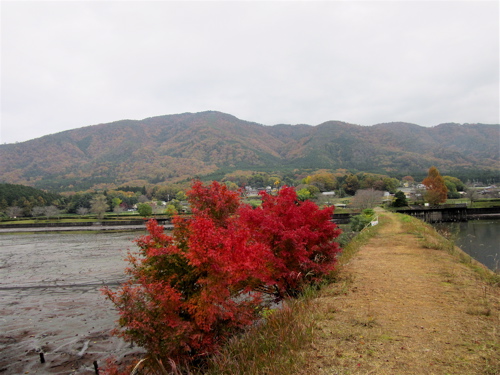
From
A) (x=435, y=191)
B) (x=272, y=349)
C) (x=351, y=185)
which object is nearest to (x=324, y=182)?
(x=351, y=185)

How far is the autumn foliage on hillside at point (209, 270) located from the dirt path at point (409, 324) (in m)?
1.52

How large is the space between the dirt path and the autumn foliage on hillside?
59.9 inches

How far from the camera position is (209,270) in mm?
6430

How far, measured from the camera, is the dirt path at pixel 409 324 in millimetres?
4061

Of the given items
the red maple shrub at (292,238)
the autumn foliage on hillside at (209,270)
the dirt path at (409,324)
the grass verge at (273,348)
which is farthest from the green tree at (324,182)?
the grass verge at (273,348)

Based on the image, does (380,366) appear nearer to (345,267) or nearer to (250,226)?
(250,226)

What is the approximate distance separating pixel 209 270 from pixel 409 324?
3856 millimetres

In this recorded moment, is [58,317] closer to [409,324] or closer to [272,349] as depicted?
[272,349]

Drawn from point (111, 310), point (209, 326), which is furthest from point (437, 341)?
point (111, 310)

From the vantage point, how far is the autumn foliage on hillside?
19.6ft

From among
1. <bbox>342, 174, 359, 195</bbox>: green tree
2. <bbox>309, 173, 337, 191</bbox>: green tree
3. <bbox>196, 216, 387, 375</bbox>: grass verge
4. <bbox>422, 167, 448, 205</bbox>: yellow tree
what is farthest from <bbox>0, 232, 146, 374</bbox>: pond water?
<bbox>309, 173, 337, 191</bbox>: green tree

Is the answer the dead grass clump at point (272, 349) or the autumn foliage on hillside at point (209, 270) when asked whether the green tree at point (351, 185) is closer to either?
the autumn foliage on hillside at point (209, 270)

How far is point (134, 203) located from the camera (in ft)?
363

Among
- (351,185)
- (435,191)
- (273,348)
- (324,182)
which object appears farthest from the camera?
(324,182)
